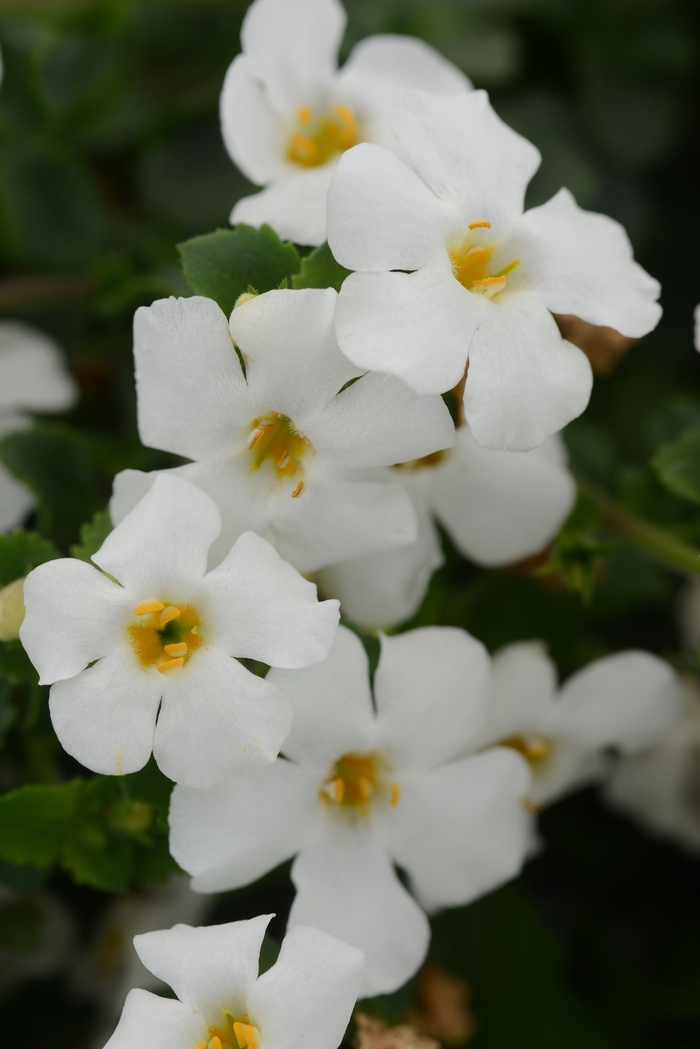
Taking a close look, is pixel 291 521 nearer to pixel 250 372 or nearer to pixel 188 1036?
pixel 250 372

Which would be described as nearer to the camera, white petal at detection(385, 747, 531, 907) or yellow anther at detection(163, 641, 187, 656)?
yellow anther at detection(163, 641, 187, 656)

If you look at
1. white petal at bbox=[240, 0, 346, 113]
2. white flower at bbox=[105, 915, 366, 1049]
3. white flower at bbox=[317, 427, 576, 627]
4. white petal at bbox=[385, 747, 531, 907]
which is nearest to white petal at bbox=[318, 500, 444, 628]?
white flower at bbox=[317, 427, 576, 627]

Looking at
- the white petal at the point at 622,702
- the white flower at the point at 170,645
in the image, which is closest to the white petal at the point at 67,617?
the white flower at the point at 170,645

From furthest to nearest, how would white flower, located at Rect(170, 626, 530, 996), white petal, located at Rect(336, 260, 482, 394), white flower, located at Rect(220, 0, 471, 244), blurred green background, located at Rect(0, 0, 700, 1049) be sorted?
blurred green background, located at Rect(0, 0, 700, 1049) → white flower, located at Rect(220, 0, 471, 244) → white flower, located at Rect(170, 626, 530, 996) → white petal, located at Rect(336, 260, 482, 394)

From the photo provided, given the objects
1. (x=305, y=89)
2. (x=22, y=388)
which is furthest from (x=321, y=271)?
(x=22, y=388)

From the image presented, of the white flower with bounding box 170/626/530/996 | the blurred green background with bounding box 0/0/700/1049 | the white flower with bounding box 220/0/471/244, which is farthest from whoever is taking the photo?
the blurred green background with bounding box 0/0/700/1049

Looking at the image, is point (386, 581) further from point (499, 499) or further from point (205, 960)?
point (205, 960)

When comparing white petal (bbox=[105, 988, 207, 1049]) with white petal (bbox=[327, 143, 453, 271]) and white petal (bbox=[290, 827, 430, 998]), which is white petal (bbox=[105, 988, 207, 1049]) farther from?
white petal (bbox=[327, 143, 453, 271])

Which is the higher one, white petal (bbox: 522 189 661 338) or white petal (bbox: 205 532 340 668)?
white petal (bbox: 522 189 661 338)
